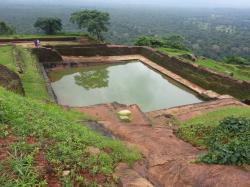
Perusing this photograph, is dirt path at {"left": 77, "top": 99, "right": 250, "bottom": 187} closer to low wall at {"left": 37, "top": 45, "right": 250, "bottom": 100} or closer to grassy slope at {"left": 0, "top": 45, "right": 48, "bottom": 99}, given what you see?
grassy slope at {"left": 0, "top": 45, "right": 48, "bottom": 99}

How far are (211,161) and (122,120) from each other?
3678mm

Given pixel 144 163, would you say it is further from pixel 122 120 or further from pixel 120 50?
pixel 120 50

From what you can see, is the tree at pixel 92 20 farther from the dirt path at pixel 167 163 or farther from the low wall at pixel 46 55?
the dirt path at pixel 167 163

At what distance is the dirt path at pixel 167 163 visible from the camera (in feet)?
15.5

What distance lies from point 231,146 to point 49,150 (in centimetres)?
310

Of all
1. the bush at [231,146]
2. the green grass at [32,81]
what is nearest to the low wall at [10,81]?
the green grass at [32,81]

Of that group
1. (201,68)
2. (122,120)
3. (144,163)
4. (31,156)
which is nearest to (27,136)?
(31,156)

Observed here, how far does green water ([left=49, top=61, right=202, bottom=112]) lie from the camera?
1300 cm

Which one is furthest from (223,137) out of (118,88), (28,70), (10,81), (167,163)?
(28,70)

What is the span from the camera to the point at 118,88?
48.3 ft

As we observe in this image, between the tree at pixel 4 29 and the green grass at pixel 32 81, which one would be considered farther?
the tree at pixel 4 29

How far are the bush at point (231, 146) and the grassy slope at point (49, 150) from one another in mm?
1342

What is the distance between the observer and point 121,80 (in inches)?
636

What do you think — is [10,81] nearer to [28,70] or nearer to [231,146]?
[28,70]
